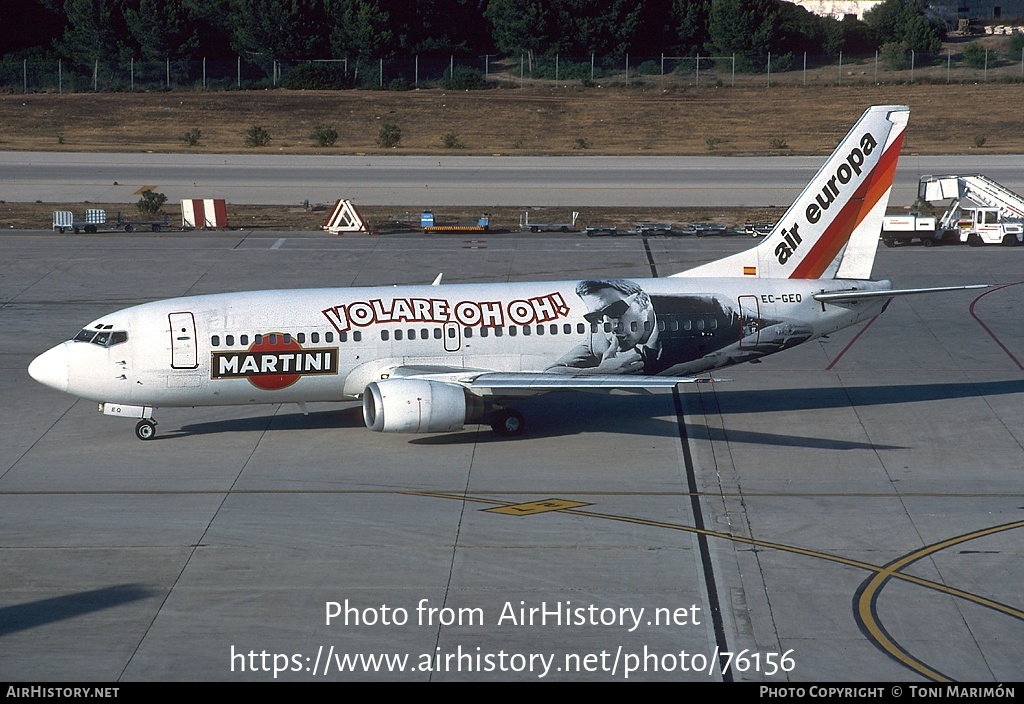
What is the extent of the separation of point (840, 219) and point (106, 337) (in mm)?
21146

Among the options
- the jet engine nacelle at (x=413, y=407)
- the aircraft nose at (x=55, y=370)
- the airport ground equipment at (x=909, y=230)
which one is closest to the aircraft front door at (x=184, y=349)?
the aircraft nose at (x=55, y=370)

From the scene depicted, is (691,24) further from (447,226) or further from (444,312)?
(444,312)

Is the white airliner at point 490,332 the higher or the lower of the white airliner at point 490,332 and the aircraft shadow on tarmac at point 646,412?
the higher

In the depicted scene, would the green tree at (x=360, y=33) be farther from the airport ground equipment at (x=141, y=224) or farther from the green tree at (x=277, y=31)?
the airport ground equipment at (x=141, y=224)

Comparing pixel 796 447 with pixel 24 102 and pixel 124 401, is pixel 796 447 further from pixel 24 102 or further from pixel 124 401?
pixel 24 102

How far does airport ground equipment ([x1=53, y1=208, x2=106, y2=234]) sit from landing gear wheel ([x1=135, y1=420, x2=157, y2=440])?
35951mm

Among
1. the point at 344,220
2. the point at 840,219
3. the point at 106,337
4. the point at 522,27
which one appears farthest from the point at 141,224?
the point at 522,27

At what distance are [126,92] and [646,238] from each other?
7075cm

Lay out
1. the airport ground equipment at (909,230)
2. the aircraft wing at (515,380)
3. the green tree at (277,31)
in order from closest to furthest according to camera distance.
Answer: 1. the aircraft wing at (515,380)
2. the airport ground equipment at (909,230)
3. the green tree at (277,31)

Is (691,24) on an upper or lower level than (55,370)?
upper

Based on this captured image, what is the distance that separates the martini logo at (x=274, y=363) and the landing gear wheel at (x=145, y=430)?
2475 millimetres

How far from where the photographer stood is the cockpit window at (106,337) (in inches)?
1291

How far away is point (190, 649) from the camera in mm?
20812

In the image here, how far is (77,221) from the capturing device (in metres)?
66.8
